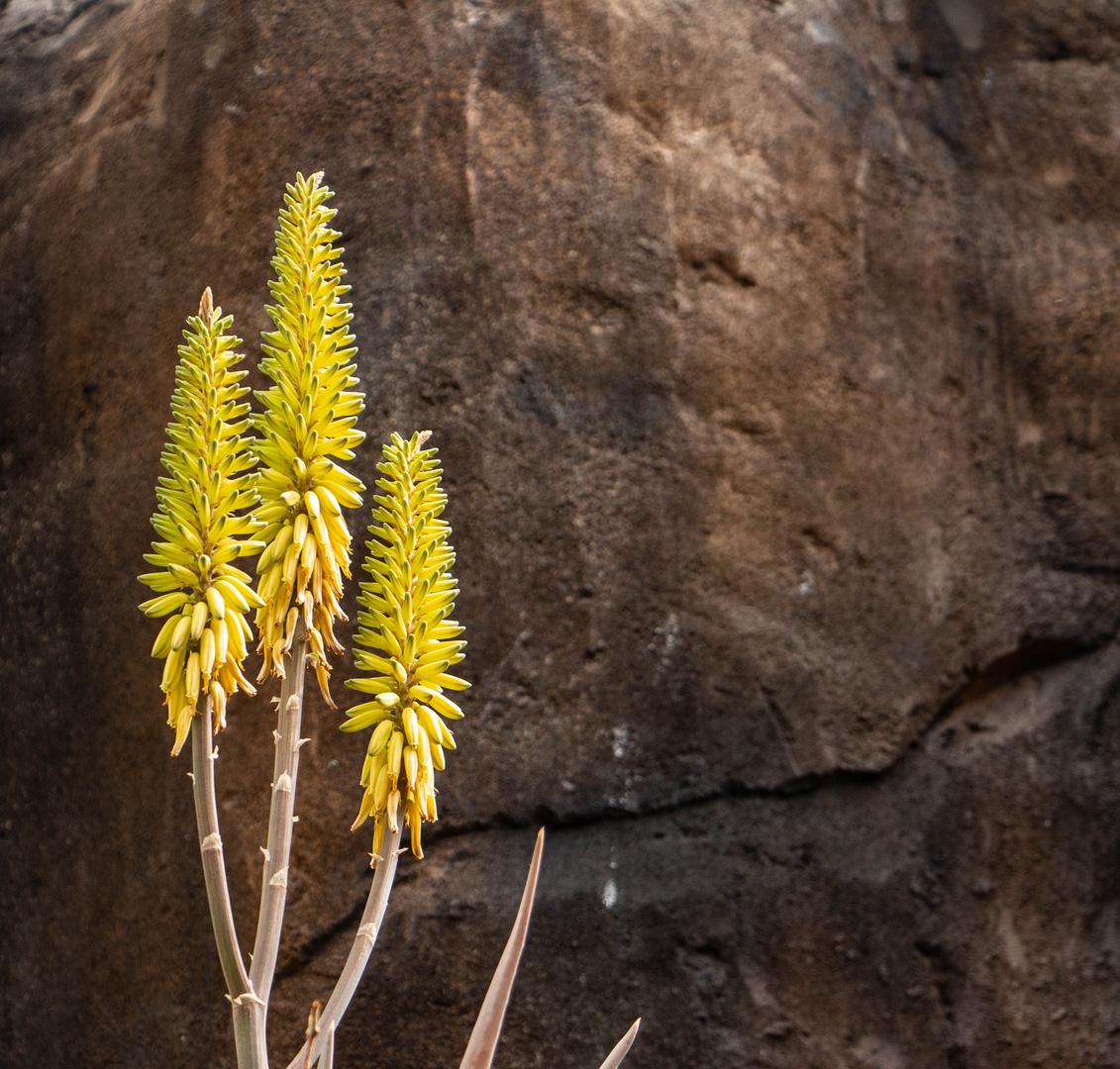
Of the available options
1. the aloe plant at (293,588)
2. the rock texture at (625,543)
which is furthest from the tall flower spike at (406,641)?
the rock texture at (625,543)

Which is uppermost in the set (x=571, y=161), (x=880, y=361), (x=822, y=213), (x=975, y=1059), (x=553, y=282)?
(x=571, y=161)

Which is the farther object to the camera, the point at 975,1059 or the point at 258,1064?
the point at 975,1059

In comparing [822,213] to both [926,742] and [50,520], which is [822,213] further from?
[50,520]

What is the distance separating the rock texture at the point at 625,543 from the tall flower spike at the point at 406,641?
0.82m

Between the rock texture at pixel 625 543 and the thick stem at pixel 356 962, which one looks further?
the rock texture at pixel 625 543

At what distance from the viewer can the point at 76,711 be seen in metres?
2.05

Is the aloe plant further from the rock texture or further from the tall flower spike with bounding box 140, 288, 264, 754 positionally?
the rock texture

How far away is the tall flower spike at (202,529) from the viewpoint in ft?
3.52

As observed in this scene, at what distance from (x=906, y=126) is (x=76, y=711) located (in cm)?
223

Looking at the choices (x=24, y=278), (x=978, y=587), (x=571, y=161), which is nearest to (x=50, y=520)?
(x=24, y=278)

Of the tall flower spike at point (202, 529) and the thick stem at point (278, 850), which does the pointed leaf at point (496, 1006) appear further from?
the tall flower spike at point (202, 529)

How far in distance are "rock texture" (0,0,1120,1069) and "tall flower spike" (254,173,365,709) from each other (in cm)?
83

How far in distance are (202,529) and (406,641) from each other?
0.81 ft

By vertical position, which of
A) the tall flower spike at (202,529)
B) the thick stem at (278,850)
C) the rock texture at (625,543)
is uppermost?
the tall flower spike at (202,529)
